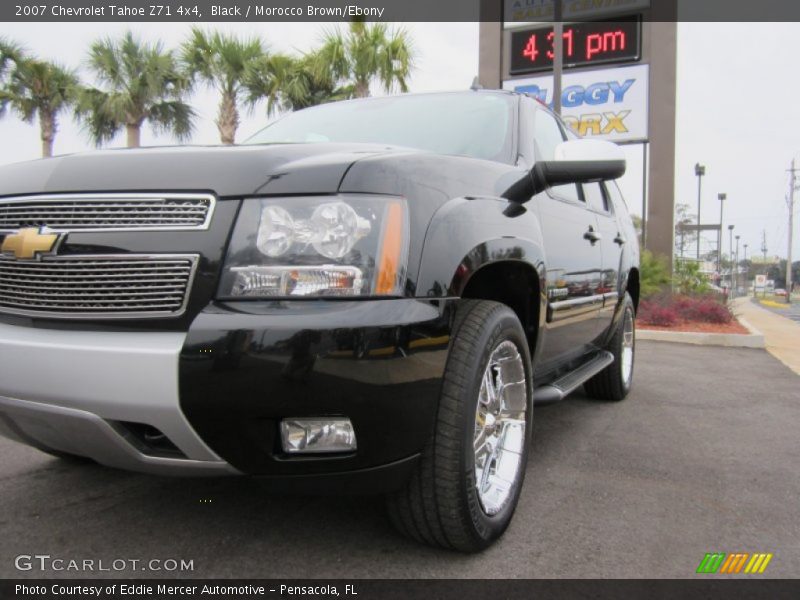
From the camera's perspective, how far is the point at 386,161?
1.90 meters

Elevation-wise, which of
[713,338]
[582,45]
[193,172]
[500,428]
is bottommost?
[713,338]

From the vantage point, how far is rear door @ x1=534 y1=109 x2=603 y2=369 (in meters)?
2.85

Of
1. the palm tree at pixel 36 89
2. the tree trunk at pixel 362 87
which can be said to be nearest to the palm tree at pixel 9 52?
the palm tree at pixel 36 89

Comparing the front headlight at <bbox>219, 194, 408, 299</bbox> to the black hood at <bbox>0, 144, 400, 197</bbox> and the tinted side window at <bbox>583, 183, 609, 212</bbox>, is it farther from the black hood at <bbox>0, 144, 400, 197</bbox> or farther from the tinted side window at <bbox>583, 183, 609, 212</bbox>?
the tinted side window at <bbox>583, 183, 609, 212</bbox>

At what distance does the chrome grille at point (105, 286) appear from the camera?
1730 mm

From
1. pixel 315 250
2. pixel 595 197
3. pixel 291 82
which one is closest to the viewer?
pixel 315 250

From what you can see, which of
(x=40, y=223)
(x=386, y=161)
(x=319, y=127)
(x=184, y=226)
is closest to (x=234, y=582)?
(x=184, y=226)

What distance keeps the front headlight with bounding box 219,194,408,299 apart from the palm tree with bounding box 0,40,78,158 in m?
16.7

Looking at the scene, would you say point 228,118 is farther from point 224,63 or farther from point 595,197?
point 595,197

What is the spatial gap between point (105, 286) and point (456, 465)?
1.12 metres

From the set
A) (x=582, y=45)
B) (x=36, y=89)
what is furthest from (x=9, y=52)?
(x=582, y=45)

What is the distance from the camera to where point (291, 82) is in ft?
44.1

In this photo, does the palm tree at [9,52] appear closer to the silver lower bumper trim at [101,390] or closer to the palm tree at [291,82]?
the palm tree at [291,82]

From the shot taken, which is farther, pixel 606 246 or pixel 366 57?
pixel 366 57
